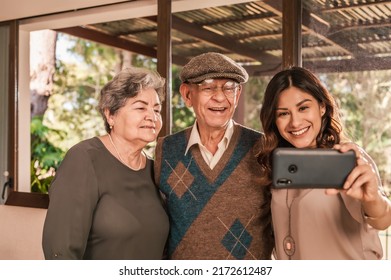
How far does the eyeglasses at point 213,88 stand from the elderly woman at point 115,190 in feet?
0.33

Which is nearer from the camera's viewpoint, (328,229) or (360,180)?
(360,180)

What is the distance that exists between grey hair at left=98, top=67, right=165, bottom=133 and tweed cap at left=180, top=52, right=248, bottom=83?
90mm

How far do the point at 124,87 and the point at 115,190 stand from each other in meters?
0.22

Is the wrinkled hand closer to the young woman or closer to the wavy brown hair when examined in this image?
the young woman

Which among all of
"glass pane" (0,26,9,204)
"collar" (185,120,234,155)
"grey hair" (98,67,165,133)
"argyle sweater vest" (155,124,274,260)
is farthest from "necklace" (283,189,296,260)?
"glass pane" (0,26,9,204)

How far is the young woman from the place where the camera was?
35.1 inches

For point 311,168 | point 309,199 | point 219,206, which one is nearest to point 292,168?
point 311,168

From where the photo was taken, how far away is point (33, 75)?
367 cm

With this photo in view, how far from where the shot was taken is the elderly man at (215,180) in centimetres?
108

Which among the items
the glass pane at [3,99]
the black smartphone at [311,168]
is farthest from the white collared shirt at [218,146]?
the glass pane at [3,99]

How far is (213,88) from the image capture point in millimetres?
1117

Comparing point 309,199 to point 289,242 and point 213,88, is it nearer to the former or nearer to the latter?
point 289,242

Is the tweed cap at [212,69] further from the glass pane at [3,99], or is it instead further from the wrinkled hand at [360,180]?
the glass pane at [3,99]

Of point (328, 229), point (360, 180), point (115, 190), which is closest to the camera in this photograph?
point (360, 180)
